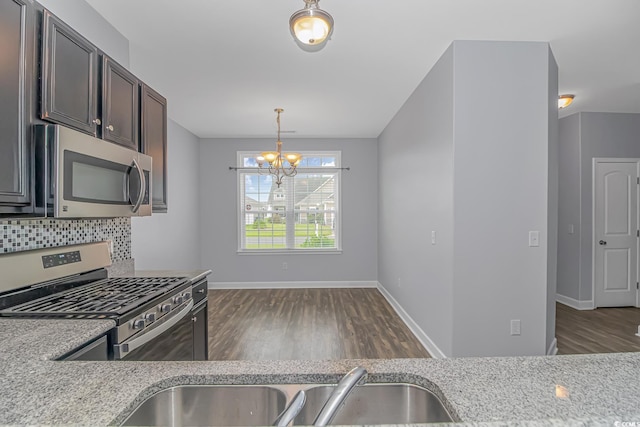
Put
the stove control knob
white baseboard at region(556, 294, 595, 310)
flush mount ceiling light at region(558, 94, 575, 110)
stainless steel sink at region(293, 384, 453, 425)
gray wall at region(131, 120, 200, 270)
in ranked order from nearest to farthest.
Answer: stainless steel sink at region(293, 384, 453, 425) → the stove control knob → flush mount ceiling light at region(558, 94, 575, 110) → gray wall at region(131, 120, 200, 270) → white baseboard at region(556, 294, 595, 310)

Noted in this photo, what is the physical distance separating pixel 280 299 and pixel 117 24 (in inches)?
157

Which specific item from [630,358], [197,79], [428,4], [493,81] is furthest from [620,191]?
[197,79]

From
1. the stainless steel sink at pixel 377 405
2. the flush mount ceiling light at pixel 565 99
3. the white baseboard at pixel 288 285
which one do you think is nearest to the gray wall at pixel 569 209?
the flush mount ceiling light at pixel 565 99

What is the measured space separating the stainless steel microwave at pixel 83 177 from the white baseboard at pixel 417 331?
8.87ft

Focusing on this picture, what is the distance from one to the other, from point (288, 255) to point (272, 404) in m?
5.03

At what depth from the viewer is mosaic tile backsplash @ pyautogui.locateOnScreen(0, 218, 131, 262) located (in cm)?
163

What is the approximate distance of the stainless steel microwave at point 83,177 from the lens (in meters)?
1.36

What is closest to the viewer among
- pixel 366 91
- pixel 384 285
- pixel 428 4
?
pixel 428 4

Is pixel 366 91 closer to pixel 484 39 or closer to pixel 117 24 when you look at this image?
pixel 484 39

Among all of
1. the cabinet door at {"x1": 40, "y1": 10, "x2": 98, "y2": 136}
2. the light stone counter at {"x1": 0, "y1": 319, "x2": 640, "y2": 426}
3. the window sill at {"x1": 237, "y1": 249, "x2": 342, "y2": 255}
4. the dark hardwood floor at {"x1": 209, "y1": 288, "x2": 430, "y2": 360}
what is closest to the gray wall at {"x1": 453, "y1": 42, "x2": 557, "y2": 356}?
the dark hardwood floor at {"x1": 209, "y1": 288, "x2": 430, "y2": 360}

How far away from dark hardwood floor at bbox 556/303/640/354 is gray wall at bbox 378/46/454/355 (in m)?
1.34

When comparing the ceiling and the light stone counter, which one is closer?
the light stone counter

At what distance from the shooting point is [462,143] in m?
2.61

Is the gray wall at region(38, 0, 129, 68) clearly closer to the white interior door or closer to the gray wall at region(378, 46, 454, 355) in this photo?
the gray wall at region(378, 46, 454, 355)
